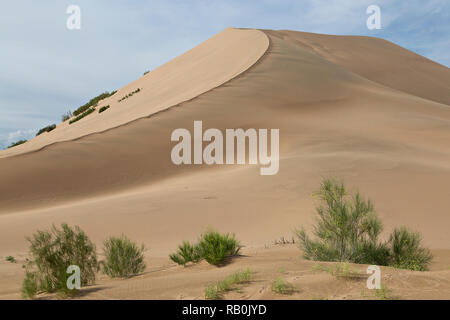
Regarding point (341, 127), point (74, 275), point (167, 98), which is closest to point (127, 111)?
point (167, 98)

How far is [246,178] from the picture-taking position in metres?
12.1

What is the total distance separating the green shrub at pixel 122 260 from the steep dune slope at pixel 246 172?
6.38ft

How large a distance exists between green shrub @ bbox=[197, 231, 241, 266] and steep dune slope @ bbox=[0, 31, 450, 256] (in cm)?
213

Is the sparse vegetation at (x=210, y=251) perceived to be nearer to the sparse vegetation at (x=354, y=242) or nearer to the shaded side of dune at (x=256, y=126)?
the sparse vegetation at (x=354, y=242)

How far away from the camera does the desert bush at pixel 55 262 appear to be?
4.16 metres

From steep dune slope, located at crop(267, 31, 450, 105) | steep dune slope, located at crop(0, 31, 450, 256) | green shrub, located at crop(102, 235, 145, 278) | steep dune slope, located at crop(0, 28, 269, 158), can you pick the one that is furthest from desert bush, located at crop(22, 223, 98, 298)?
steep dune slope, located at crop(267, 31, 450, 105)

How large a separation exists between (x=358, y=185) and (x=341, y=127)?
7.20 m

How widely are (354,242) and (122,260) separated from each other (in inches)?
126

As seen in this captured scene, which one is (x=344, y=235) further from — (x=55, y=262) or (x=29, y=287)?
(x=29, y=287)

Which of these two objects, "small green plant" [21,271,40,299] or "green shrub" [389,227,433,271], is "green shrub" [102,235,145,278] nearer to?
"small green plant" [21,271,40,299]

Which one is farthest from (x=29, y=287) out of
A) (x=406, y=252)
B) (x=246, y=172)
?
(x=246, y=172)

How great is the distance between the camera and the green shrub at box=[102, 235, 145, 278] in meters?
5.39

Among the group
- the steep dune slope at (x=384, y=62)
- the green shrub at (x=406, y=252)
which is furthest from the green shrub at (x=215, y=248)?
the steep dune slope at (x=384, y=62)
